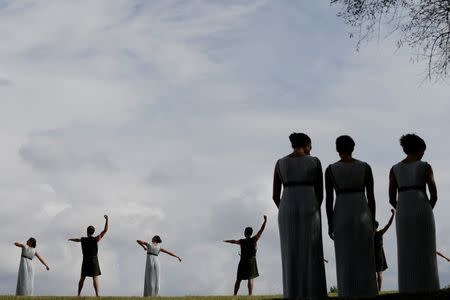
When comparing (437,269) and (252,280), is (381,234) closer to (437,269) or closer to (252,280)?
(252,280)

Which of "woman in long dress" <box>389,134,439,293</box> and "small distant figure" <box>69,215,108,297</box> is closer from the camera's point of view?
"woman in long dress" <box>389,134,439,293</box>

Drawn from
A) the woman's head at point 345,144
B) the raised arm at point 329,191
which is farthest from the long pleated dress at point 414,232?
the raised arm at point 329,191

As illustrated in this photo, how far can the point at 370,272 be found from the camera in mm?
15484

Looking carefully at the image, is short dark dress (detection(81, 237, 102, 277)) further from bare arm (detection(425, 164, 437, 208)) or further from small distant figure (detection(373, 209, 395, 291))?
bare arm (detection(425, 164, 437, 208))

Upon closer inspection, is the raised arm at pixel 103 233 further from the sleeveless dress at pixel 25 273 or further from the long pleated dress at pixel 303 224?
the long pleated dress at pixel 303 224

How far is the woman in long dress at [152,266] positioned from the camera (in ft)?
102

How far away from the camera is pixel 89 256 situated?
28812mm

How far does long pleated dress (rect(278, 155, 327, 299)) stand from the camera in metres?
15.0

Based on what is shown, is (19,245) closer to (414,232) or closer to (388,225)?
(388,225)

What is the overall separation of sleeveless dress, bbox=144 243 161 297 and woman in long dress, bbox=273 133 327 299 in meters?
16.4

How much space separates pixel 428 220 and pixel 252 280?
1237 centimetres

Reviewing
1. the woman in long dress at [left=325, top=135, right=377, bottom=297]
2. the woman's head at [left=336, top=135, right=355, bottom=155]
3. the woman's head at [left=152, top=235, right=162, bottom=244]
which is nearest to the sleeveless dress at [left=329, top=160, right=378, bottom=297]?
the woman in long dress at [left=325, top=135, right=377, bottom=297]

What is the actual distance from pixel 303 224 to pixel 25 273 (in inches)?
787

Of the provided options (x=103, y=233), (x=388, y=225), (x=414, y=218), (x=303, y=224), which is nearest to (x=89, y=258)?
(x=103, y=233)
